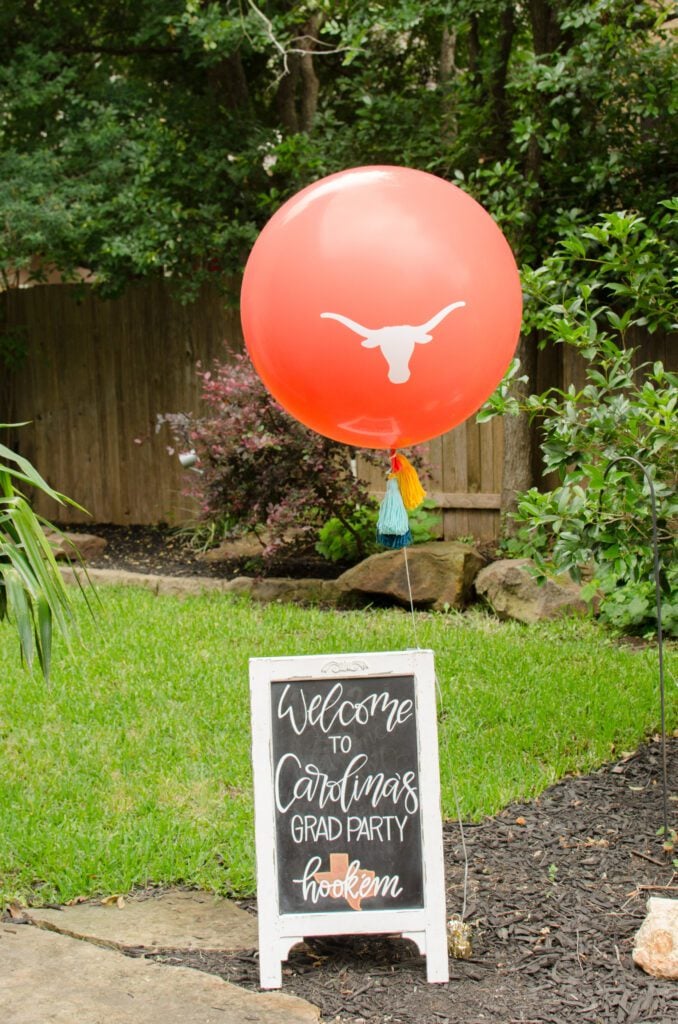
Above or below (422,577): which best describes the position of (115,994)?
below

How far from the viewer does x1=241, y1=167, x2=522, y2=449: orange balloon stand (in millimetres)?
2830

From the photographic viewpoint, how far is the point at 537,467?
766 centimetres

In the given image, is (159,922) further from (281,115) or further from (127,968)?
(281,115)

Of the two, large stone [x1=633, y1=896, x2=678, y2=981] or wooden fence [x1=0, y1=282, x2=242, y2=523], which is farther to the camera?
wooden fence [x1=0, y1=282, x2=242, y2=523]

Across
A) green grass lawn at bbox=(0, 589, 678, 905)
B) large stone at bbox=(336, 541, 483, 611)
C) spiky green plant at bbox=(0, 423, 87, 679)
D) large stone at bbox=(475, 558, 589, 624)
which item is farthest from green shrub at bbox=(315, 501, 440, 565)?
spiky green plant at bbox=(0, 423, 87, 679)

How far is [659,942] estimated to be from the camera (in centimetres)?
286

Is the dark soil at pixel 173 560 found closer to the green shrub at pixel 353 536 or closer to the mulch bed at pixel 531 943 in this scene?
the green shrub at pixel 353 536

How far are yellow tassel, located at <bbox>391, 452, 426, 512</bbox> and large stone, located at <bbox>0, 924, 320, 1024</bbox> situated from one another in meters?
1.37

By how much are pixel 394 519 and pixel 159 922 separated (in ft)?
4.47

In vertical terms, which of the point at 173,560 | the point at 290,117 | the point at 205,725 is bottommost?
the point at 205,725

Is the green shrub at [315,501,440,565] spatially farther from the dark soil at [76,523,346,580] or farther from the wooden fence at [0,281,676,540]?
the wooden fence at [0,281,676,540]

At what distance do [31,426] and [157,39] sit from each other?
3.81 metres

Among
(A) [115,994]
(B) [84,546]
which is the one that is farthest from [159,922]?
(B) [84,546]

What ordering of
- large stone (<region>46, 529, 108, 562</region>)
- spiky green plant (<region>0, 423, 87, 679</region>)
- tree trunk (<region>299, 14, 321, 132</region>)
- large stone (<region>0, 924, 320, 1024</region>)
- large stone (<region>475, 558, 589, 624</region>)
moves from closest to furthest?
large stone (<region>0, 924, 320, 1024</region>), spiky green plant (<region>0, 423, 87, 679</region>), large stone (<region>475, 558, 589, 624</region>), large stone (<region>46, 529, 108, 562</region>), tree trunk (<region>299, 14, 321, 132</region>)
